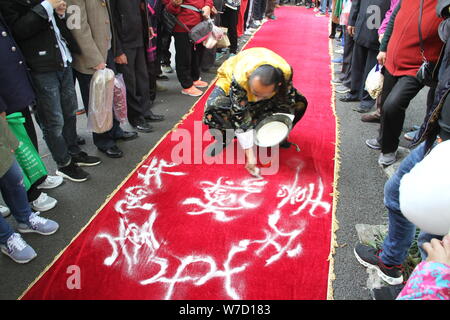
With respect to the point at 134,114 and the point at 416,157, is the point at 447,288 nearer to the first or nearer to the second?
the point at 416,157

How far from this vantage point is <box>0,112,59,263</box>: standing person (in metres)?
1.43

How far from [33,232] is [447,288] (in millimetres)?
1802

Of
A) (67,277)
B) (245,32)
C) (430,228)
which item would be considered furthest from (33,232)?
(245,32)

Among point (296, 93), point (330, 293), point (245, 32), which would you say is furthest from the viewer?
point (245, 32)

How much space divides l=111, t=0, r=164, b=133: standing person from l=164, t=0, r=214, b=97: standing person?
545 millimetres

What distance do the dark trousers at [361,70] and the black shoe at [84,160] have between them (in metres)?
2.52

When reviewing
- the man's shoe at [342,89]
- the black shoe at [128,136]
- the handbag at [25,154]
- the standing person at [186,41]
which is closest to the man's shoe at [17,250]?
the handbag at [25,154]

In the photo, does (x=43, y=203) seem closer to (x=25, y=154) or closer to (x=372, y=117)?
(x=25, y=154)

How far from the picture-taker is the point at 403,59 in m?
2.09

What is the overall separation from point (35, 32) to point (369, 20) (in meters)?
2.64

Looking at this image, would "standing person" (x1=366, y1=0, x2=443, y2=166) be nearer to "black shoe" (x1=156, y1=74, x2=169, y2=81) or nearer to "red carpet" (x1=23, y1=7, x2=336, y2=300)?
"red carpet" (x1=23, y1=7, x2=336, y2=300)

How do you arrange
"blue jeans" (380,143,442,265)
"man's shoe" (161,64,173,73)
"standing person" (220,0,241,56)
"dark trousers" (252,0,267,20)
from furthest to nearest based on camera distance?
"dark trousers" (252,0,267,20) < "standing person" (220,0,241,56) < "man's shoe" (161,64,173,73) < "blue jeans" (380,143,442,265)

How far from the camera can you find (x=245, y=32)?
6.81 metres

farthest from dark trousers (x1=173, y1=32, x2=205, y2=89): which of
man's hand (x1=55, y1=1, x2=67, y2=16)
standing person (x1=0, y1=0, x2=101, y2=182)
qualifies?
man's hand (x1=55, y1=1, x2=67, y2=16)
